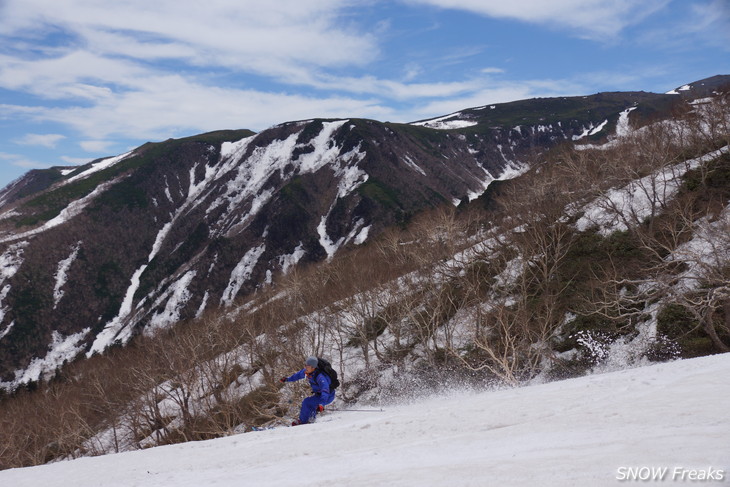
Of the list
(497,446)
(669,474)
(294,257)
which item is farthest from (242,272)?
(669,474)

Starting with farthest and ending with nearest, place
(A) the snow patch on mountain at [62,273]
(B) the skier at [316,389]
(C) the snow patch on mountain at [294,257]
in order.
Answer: (A) the snow patch on mountain at [62,273], (C) the snow patch on mountain at [294,257], (B) the skier at [316,389]

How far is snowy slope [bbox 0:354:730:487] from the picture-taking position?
538 cm

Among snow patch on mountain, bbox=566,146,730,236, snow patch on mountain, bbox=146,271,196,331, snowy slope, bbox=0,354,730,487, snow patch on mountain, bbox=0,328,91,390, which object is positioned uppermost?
snow patch on mountain, bbox=566,146,730,236

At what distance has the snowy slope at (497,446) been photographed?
5.38 meters

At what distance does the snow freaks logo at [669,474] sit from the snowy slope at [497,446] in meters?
0.02

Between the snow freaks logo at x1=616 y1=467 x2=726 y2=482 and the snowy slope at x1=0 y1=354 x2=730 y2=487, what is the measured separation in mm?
16

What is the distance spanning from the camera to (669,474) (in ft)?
15.7

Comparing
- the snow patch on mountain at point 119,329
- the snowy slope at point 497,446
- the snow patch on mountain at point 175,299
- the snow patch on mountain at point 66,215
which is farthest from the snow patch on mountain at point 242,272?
the snowy slope at point 497,446

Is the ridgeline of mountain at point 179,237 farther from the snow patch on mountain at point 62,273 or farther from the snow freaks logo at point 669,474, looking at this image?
the snow freaks logo at point 669,474

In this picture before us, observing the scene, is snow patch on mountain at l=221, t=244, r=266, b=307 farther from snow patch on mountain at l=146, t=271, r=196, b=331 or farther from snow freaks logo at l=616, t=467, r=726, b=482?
snow freaks logo at l=616, t=467, r=726, b=482

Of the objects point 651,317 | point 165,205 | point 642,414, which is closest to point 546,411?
point 642,414

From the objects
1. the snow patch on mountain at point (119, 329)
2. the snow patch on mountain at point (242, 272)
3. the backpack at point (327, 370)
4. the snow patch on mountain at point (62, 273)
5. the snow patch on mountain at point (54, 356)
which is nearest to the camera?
the backpack at point (327, 370)

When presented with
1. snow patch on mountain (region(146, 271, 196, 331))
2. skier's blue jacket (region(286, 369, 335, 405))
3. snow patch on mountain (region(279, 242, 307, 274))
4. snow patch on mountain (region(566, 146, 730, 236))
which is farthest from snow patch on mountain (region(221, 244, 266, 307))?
skier's blue jacket (region(286, 369, 335, 405))

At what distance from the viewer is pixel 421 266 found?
34.3 meters
